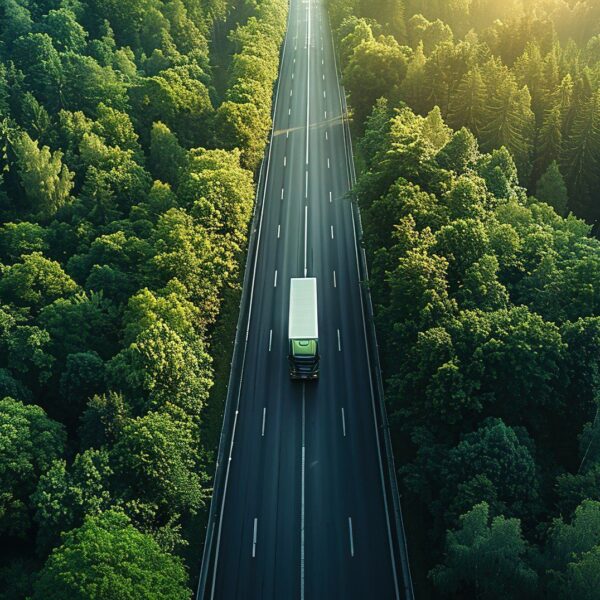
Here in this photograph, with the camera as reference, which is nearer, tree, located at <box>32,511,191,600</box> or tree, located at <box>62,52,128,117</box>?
tree, located at <box>32,511,191,600</box>

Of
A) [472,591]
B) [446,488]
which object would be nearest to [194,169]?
[446,488]

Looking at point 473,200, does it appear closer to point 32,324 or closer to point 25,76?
point 32,324

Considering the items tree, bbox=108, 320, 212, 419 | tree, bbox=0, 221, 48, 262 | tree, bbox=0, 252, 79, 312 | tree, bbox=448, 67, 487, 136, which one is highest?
tree, bbox=448, 67, 487, 136

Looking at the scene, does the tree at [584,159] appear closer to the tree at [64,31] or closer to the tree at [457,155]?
the tree at [457,155]

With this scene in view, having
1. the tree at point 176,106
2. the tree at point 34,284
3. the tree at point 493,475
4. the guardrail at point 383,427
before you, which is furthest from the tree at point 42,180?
the tree at point 493,475

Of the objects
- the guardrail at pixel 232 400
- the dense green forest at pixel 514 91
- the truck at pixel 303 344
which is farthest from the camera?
the dense green forest at pixel 514 91

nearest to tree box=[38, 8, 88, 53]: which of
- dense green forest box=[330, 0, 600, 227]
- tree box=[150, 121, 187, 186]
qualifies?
tree box=[150, 121, 187, 186]

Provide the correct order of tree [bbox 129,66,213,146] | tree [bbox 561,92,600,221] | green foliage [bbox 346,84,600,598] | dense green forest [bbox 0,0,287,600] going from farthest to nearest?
tree [bbox 129,66,213,146], tree [bbox 561,92,600,221], dense green forest [bbox 0,0,287,600], green foliage [bbox 346,84,600,598]

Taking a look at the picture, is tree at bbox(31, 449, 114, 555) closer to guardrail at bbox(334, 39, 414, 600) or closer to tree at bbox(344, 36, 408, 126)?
guardrail at bbox(334, 39, 414, 600)
